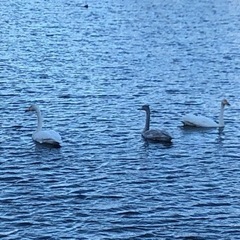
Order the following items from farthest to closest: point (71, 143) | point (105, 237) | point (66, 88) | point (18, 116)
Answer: point (66, 88) → point (18, 116) → point (71, 143) → point (105, 237)

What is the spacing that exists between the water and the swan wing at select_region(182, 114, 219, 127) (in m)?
0.31

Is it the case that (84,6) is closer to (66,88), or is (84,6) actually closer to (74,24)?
(74,24)

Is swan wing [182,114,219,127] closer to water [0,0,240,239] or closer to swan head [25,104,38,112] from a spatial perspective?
water [0,0,240,239]

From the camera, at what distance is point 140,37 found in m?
56.7

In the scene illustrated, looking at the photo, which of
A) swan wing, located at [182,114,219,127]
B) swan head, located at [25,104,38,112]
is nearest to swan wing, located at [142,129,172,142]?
swan wing, located at [182,114,219,127]

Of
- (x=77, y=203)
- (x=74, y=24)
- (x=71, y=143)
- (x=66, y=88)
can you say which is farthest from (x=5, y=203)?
(x=74, y=24)

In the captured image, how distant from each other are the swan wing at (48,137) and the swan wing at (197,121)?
5.00 m

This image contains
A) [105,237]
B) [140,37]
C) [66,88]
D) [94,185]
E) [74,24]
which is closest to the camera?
[105,237]

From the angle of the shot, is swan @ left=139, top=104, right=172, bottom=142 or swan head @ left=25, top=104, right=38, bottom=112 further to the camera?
swan head @ left=25, top=104, right=38, bottom=112

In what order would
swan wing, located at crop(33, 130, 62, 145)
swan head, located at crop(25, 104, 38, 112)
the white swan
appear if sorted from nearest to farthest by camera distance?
swan wing, located at crop(33, 130, 62, 145)
swan head, located at crop(25, 104, 38, 112)
the white swan

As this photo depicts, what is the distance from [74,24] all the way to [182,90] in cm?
3177

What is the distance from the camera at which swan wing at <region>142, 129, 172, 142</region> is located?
26331mm

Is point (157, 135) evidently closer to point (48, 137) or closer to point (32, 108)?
point (48, 137)

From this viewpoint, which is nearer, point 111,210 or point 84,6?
point 111,210
